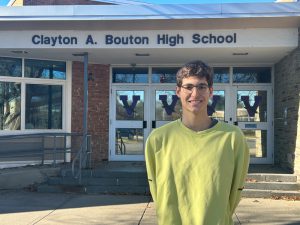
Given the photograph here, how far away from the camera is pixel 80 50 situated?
1014cm

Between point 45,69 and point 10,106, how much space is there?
1.27 metres

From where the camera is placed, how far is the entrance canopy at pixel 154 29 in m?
9.00

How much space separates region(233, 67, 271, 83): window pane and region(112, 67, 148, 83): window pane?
2.40m

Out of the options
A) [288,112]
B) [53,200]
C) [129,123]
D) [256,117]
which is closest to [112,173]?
[53,200]

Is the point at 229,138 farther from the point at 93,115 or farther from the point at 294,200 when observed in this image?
the point at 93,115

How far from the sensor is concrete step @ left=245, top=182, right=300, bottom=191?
909 cm

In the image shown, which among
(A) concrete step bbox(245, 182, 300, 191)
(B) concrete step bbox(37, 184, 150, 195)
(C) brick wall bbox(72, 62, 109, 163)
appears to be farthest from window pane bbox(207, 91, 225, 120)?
(B) concrete step bbox(37, 184, 150, 195)

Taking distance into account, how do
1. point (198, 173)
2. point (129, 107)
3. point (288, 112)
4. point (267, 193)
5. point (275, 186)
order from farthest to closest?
point (129, 107) < point (288, 112) < point (275, 186) < point (267, 193) < point (198, 173)

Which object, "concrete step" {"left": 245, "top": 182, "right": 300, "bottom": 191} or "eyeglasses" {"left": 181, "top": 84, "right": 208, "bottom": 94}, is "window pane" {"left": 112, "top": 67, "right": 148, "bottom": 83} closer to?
"concrete step" {"left": 245, "top": 182, "right": 300, "bottom": 191}

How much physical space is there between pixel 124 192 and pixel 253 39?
412 centimetres

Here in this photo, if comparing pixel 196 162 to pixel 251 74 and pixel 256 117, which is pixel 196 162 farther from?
pixel 251 74

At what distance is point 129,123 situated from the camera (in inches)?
479

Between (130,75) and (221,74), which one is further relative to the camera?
(130,75)

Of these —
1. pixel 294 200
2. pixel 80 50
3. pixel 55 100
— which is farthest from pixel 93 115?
pixel 294 200
